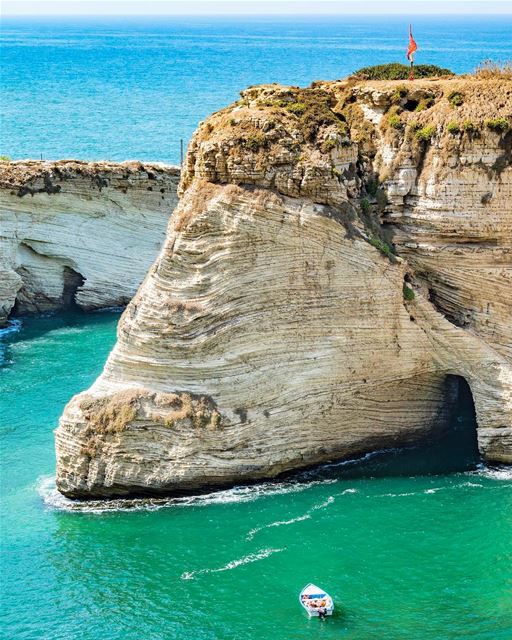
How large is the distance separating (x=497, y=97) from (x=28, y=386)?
67.1 ft

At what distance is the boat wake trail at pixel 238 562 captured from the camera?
33.0m

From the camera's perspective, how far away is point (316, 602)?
30719 millimetres

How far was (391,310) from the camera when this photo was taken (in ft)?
126

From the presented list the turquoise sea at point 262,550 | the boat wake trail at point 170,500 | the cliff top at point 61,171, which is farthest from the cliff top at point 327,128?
the cliff top at point 61,171

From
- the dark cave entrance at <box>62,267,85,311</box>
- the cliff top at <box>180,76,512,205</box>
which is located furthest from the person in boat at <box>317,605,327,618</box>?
the dark cave entrance at <box>62,267,85,311</box>

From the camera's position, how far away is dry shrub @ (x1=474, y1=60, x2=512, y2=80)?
3988 cm

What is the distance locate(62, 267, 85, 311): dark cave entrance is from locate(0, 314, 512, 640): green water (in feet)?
56.2

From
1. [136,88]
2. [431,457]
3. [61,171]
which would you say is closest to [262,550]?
[431,457]

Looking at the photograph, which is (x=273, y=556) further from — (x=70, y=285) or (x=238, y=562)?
(x=70, y=285)

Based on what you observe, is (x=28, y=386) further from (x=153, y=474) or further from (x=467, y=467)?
(x=467, y=467)

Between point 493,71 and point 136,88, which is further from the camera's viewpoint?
point 136,88

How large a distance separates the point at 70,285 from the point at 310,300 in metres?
22.6

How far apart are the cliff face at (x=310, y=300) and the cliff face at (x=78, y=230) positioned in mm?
17734

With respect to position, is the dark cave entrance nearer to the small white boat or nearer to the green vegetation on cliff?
the green vegetation on cliff
